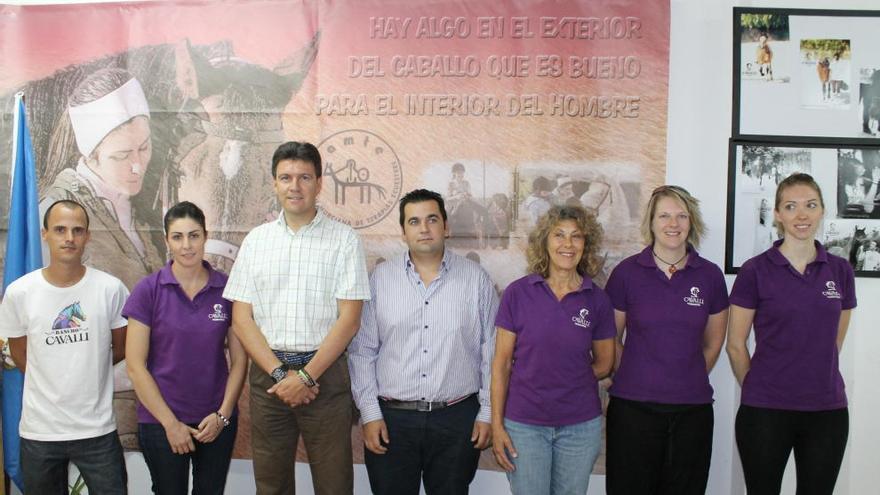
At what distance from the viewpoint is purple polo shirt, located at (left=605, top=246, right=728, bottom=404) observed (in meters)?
2.28

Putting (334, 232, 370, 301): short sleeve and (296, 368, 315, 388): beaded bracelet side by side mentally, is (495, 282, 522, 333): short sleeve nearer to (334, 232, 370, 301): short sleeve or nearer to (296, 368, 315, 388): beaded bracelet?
(334, 232, 370, 301): short sleeve

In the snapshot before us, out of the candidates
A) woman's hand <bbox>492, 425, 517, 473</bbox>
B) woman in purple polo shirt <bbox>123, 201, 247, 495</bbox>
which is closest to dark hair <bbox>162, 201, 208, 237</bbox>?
woman in purple polo shirt <bbox>123, 201, 247, 495</bbox>

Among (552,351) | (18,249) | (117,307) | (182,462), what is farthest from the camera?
(18,249)

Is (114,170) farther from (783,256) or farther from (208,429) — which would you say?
(783,256)

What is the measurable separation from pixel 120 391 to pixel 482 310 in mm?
1945

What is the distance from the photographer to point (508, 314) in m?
2.28

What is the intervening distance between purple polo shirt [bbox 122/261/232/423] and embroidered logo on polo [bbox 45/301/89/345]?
199 mm

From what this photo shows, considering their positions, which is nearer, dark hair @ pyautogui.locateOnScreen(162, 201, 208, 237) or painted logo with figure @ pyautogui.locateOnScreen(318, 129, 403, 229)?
dark hair @ pyautogui.locateOnScreen(162, 201, 208, 237)

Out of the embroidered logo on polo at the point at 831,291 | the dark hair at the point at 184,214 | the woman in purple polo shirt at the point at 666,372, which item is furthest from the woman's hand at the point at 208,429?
the embroidered logo on polo at the point at 831,291

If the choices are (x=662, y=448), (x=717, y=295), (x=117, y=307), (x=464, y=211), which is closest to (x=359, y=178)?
(x=464, y=211)

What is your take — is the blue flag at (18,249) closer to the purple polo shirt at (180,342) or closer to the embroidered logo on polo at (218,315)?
the purple polo shirt at (180,342)

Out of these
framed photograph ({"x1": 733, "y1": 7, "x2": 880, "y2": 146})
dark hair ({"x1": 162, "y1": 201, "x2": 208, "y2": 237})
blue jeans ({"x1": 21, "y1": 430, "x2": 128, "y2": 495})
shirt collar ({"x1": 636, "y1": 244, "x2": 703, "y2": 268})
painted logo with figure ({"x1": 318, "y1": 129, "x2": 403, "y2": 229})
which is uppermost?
framed photograph ({"x1": 733, "y1": 7, "x2": 880, "y2": 146})

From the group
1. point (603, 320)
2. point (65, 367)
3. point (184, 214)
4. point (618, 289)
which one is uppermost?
point (184, 214)

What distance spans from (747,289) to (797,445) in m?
0.61
